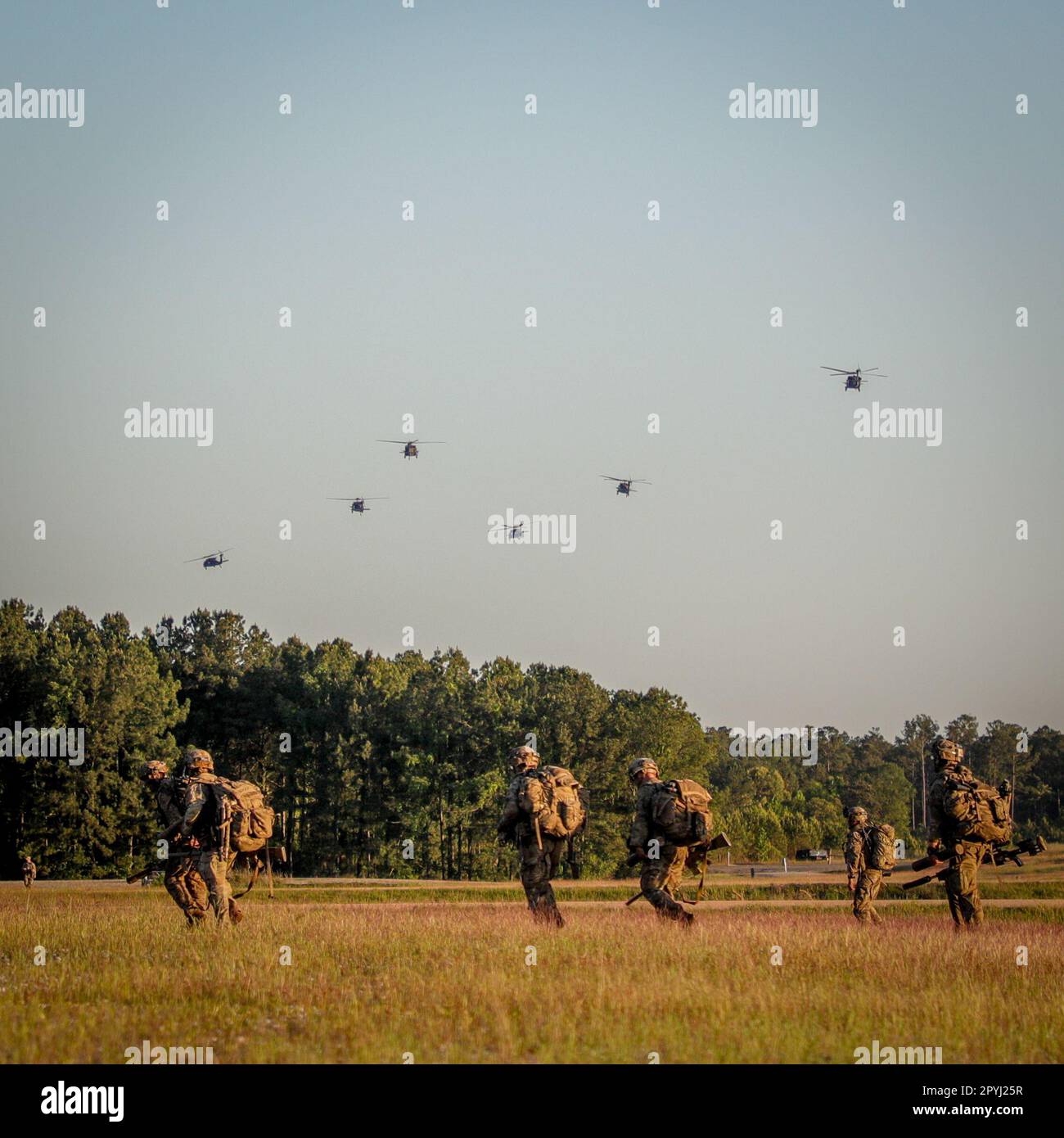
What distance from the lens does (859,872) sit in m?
26.0

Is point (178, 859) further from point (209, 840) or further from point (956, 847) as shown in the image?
point (956, 847)

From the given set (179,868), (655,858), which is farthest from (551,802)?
(179,868)

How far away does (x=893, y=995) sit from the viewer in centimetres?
1367

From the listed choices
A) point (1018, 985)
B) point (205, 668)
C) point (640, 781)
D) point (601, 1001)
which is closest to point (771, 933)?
point (640, 781)

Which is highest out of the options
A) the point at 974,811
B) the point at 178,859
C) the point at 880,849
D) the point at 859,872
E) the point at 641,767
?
the point at 641,767

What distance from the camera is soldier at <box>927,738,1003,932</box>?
21.2 meters

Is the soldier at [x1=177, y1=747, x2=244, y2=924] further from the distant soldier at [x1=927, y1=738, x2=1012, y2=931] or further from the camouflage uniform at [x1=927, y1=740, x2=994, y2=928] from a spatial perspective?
the camouflage uniform at [x1=927, y1=740, x2=994, y2=928]

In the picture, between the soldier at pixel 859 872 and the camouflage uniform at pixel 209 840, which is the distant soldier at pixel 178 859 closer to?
the camouflage uniform at pixel 209 840

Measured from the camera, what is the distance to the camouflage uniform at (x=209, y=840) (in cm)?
2122

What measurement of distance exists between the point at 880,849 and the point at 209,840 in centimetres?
1214

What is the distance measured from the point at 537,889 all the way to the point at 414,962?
15.8 ft

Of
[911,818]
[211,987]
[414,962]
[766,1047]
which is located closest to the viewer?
[766,1047]
